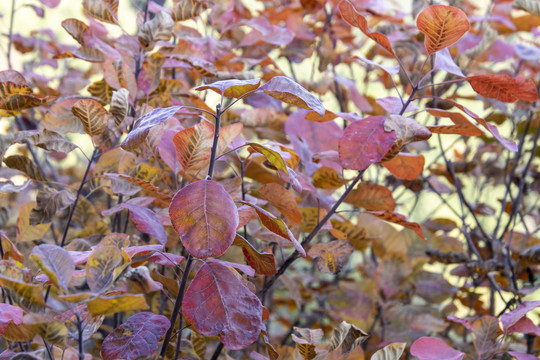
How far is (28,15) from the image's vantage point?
→ 432cm

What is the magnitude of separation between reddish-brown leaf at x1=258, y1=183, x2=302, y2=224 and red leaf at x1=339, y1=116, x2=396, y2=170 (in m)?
0.14

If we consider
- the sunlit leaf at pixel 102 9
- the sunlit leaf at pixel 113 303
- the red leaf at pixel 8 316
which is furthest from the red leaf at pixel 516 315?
the sunlit leaf at pixel 102 9

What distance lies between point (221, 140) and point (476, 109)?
11.3 feet

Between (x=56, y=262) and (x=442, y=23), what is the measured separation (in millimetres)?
655

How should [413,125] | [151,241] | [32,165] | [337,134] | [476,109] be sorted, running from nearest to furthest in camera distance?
1. [413,125]
2. [32,165]
3. [151,241]
4. [337,134]
5. [476,109]

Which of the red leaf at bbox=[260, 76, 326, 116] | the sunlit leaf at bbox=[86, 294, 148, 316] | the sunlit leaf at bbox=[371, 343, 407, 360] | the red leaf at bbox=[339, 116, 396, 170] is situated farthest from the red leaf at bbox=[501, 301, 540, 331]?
the sunlit leaf at bbox=[86, 294, 148, 316]

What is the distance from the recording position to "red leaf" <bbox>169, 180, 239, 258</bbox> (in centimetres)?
60

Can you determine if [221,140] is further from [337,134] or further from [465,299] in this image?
[465,299]

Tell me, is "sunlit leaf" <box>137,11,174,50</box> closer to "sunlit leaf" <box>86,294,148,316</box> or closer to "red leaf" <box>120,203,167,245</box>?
"red leaf" <box>120,203,167,245</box>

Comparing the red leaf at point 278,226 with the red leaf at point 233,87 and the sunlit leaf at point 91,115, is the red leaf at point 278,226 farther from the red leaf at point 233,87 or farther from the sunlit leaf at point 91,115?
the sunlit leaf at point 91,115

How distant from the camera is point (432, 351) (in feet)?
2.75

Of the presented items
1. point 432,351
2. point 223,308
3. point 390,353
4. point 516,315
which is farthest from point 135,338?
point 516,315

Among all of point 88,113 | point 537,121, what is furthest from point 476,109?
point 88,113

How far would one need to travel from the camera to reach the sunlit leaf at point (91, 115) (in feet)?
2.60
